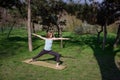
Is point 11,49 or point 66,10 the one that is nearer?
point 11,49

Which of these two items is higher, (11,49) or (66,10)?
(66,10)

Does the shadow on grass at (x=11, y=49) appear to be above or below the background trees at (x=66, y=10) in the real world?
below

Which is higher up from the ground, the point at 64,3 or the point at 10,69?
the point at 64,3

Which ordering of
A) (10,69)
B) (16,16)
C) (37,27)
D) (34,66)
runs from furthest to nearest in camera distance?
(37,27), (16,16), (34,66), (10,69)

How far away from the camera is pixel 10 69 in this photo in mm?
10852

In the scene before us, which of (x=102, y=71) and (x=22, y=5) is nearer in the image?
(x=102, y=71)

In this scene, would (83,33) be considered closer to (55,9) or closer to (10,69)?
(55,9)

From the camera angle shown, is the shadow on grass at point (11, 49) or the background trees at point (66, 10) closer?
the shadow on grass at point (11, 49)

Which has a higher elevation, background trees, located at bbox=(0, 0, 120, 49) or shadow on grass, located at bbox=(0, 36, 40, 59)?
background trees, located at bbox=(0, 0, 120, 49)

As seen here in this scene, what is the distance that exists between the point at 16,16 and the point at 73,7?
7.99 meters

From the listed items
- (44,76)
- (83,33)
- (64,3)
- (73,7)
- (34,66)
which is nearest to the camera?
(44,76)

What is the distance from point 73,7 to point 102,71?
1329 centimetres

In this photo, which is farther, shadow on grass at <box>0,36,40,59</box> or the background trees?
the background trees

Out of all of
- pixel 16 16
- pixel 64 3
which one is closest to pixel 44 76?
pixel 64 3
